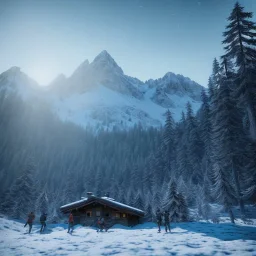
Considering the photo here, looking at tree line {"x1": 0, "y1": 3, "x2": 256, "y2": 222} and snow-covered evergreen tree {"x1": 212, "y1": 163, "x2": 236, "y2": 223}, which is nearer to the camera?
tree line {"x1": 0, "y1": 3, "x2": 256, "y2": 222}

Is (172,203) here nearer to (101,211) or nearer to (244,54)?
(101,211)

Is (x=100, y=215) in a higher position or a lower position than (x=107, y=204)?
lower

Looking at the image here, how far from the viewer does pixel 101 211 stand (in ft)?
86.5

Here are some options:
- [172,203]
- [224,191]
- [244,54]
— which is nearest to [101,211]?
[172,203]

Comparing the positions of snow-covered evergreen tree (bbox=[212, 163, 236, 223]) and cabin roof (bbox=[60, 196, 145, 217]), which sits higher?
snow-covered evergreen tree (bbox=[212, 163, 236, 223])

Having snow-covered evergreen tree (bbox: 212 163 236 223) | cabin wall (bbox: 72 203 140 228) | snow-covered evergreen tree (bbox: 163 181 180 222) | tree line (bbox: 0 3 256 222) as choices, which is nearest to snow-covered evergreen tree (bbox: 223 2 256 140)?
tree line (bbox: 0 3 256 222)

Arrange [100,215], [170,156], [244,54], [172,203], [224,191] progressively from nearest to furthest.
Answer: [244,54]
[100,215]
[224,191]
[172,203]
[170,156]

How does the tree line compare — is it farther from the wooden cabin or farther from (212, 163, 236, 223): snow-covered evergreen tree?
the wooden cabin

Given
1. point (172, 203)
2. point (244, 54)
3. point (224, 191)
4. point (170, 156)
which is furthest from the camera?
point (170, 156)

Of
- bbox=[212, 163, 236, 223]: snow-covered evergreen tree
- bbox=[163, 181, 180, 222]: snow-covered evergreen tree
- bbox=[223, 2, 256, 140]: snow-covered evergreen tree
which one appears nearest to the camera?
bbox=[223, 2, 256, 140]: snow-covered evergreen tree

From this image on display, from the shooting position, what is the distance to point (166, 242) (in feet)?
44.3

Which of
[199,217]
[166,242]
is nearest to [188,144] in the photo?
[199,217]

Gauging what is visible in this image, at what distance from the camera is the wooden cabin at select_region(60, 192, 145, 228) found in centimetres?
2516

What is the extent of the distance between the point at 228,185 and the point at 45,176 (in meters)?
94.5
